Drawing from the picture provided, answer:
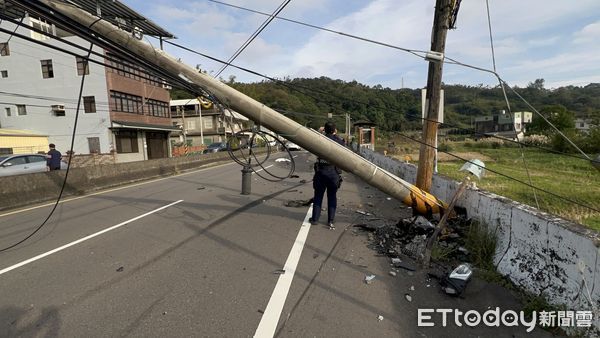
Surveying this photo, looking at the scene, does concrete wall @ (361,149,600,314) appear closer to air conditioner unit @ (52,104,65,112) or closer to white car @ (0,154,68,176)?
white car @ (0,154,68,176)

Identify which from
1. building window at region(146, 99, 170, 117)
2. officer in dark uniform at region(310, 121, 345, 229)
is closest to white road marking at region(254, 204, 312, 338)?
officer in dark uniform at region(310, 121, 345, 229)

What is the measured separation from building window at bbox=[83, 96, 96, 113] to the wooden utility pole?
3128cm

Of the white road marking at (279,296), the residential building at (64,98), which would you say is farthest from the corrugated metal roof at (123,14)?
the residential building at (64,98)

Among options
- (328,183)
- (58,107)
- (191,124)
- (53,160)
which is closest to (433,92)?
(328,183)

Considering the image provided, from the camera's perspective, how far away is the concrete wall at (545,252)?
305 cm

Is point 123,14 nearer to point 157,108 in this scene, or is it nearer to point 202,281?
point 202,281

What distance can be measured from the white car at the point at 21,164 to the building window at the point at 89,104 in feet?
57.6

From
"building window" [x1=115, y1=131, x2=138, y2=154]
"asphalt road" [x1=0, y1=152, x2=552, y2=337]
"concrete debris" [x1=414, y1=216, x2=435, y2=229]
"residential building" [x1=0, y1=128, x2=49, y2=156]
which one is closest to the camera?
"asphalt road" [x1=0, y1=152, x2=552, y2=337]

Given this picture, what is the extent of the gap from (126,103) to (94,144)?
16.2 ft

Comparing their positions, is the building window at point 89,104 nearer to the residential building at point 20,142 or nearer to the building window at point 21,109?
the residential building at point 20,142

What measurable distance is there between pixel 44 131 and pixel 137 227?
1269 inches

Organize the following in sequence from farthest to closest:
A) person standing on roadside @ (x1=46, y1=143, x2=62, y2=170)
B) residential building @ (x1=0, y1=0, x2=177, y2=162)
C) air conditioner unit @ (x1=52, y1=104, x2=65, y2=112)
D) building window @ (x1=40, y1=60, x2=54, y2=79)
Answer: building window @ (x1=40, y1=60, x2=54, y2=79) → air conditioner unit @ (x1=52, y1=104, x2=65, y2=112) → residential building @ (x1=0, y1=0, x2=177, y2=162) → person standing on roadside @ (x1=46, y1=143, x2=62, y2=170)

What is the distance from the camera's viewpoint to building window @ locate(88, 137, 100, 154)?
30141mm

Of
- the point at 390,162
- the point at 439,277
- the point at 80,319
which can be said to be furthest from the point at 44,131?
the point at 439,277
